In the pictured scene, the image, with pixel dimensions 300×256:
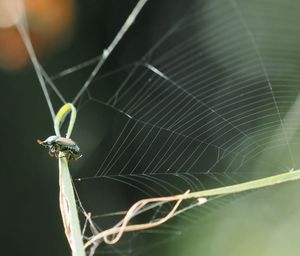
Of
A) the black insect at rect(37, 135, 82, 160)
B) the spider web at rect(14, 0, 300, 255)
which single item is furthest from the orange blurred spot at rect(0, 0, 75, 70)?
the black insect at rect(37, 135, 82, 160)

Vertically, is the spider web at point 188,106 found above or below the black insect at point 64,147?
above

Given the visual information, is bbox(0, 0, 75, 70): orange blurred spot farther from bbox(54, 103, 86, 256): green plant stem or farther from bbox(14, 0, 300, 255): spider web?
bbox(54, 103, 86, 256): green plant stem

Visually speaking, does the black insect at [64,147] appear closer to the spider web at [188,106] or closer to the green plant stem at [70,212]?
the green plant stem at [70,212]

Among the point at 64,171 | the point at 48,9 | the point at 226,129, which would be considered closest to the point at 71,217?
the point at 64,171

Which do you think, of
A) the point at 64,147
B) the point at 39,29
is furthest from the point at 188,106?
the point at 64,147

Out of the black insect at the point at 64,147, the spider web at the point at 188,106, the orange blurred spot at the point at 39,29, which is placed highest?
the orange blurred spot at the point at 39,29

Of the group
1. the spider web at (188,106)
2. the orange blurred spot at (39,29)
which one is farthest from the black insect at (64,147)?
the orange blurred spot at (39,29)
